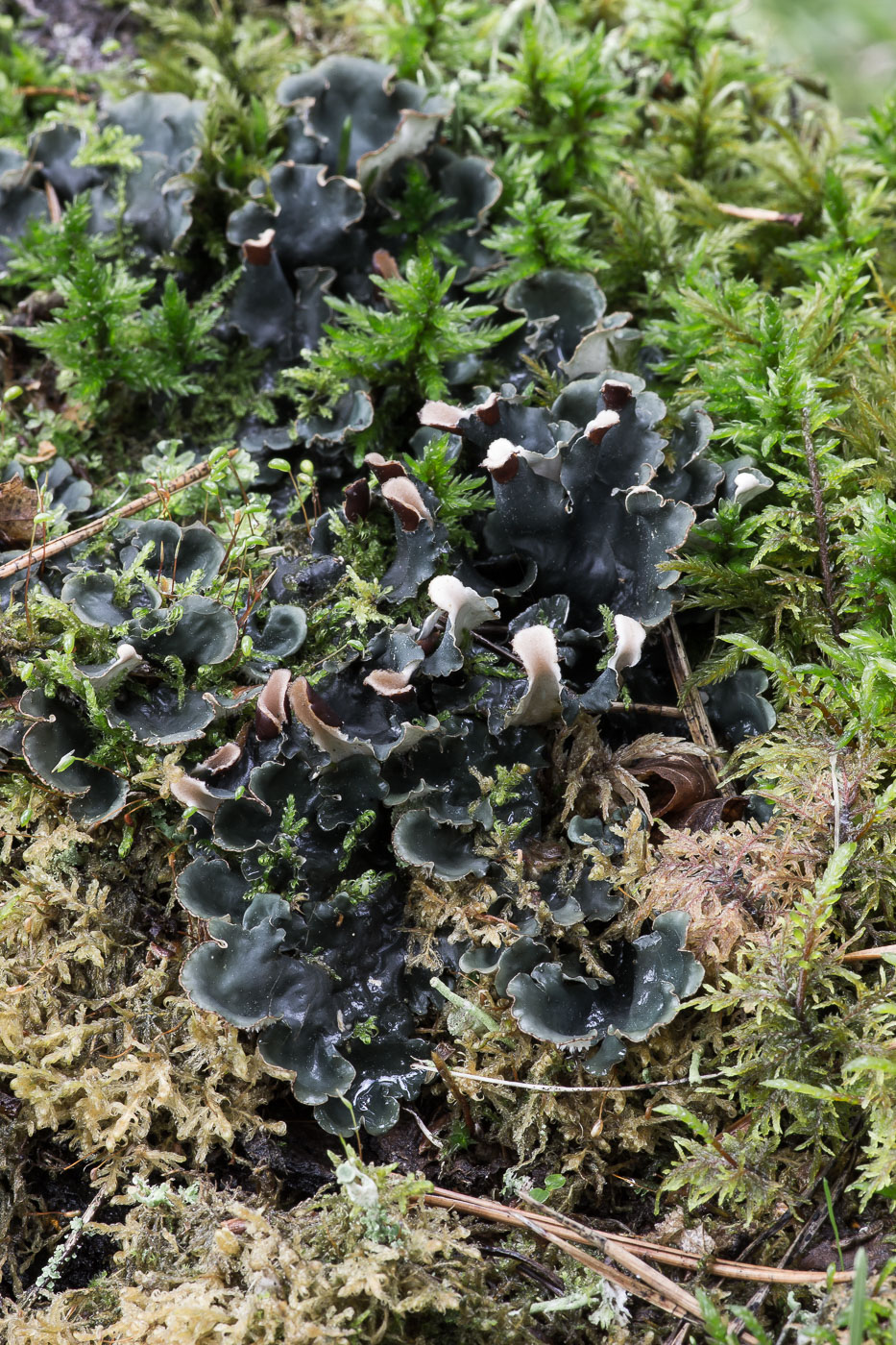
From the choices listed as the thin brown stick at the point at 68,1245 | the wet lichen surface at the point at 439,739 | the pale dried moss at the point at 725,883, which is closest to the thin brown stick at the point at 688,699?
the wet lichen surface at the point at 439,739

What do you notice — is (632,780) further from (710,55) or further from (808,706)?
(710,55)

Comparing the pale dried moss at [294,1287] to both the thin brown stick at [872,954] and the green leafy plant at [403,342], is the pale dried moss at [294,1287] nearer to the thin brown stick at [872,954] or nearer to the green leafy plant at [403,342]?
the thin brown stick at [872,954]

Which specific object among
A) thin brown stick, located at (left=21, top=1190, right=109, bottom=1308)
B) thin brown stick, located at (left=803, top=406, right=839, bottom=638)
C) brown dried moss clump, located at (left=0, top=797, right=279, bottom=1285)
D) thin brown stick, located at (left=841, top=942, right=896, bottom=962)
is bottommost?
thin brown stick, located at (left=21, top=1190, right=109, bottom=1308)

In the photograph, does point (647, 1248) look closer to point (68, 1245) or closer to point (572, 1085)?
point (572, 1085)

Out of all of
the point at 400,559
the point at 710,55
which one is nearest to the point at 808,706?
the point at 400,559

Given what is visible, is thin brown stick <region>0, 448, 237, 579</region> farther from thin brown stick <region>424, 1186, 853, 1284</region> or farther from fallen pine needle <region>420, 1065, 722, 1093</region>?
thin brown stick <region>424, 1186, 853, 1284</region>

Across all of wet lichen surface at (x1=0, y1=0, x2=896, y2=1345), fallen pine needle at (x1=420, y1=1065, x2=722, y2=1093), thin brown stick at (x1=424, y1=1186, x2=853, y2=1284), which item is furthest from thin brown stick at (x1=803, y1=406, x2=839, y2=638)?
thin brown stick at (x1=424, y1=1186, x2=853, y2=1284)
